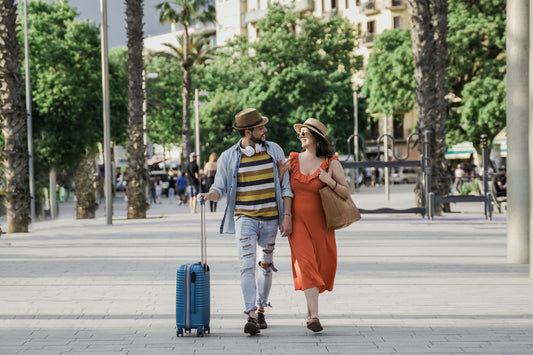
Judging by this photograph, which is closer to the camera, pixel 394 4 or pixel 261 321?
pixel 261 321

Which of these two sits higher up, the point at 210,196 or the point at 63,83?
the point at 63,83

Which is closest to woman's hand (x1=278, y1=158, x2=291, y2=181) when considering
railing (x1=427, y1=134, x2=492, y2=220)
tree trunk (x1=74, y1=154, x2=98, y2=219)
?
railing (x1=427, y1=134, x2=492, y2=220)

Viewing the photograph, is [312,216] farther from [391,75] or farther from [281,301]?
[391,75]

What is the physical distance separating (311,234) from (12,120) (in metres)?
14.4

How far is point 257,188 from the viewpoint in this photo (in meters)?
7.71

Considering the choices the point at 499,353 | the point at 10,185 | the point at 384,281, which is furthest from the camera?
the point at 10,185

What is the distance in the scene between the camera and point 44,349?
6.96m

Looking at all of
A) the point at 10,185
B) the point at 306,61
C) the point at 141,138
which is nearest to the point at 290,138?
Answer: the point at 306,61

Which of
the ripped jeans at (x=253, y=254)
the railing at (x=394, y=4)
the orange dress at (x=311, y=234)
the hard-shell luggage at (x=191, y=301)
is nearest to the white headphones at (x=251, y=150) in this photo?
the orange dress at (x=311, y=234)

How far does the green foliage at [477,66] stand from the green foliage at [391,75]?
182 inches

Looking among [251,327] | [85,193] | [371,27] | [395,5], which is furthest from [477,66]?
[371,27]

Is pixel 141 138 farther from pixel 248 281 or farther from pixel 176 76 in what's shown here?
pixel 176 76

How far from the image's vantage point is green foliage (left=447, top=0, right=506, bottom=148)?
4278cm

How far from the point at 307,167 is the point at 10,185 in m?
14.8
